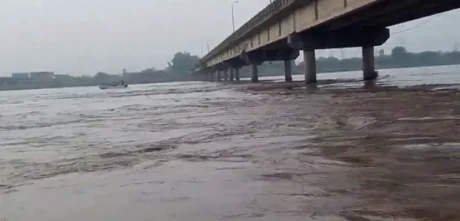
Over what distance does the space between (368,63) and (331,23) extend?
1078cm

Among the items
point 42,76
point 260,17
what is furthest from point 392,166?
point 42,76

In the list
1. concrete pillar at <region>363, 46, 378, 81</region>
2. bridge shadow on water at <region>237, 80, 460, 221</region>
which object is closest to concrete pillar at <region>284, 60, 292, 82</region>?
concrete pillar at <region>363, 46, 378, 81</region>

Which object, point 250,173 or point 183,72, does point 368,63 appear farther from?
point 183,72

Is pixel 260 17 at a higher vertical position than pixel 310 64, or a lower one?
higher

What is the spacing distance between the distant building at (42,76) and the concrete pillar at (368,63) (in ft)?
433

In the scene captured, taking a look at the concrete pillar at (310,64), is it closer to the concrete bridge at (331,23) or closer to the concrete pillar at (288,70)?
the concrete bridge at (331,23)

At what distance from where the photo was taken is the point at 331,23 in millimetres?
38156

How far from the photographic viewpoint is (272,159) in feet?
26.1

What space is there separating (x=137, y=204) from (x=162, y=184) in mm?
971

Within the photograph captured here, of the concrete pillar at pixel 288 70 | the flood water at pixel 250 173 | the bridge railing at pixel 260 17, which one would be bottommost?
the flood water at pixel 250 173

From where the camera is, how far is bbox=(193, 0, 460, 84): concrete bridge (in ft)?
103

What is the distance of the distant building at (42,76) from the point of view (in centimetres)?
16438

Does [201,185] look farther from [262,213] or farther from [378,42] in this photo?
[378,42]

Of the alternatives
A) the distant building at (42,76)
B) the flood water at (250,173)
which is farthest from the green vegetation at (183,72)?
the flood water at (250,173)
